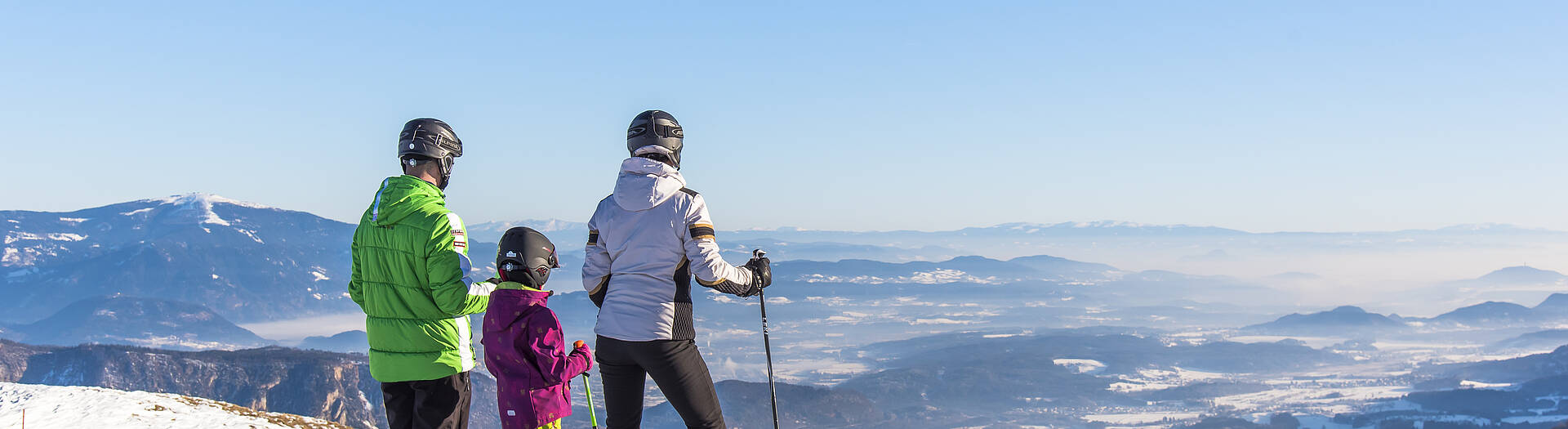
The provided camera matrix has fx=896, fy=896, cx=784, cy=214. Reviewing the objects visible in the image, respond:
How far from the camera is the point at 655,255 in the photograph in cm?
596

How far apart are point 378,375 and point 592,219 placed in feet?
6.37

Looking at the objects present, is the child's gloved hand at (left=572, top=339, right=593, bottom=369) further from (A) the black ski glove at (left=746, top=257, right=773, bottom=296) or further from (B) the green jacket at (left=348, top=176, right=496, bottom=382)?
(A) the black ski glove at (left=746, top=257, right=773, bottom=296)

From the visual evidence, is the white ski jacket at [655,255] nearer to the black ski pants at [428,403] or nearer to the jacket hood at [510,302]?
the jacket hood at [510,302]

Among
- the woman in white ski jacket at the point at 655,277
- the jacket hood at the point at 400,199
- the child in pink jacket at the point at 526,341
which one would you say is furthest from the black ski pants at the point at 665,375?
the jacket hood at the point at 400,199

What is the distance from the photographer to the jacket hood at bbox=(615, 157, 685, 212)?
19.4ft

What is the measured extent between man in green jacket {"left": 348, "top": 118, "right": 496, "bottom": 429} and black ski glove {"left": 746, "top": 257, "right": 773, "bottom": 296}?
6.23 feet

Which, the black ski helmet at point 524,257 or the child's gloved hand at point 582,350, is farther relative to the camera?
the child's gloved hand at point 582,350

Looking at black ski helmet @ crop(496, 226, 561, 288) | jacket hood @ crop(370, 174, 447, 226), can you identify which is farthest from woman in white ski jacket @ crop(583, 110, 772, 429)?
jacket hood @ crop(370, 174, 447, 226)

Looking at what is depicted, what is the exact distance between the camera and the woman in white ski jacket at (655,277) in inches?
232

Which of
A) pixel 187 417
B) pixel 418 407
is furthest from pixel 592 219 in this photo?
pixel 187 417

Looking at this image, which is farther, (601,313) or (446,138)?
(446,138)

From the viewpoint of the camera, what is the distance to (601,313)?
6.23m

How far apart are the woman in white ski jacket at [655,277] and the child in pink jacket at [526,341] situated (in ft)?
1.75

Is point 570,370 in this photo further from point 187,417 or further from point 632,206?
point 187,417
